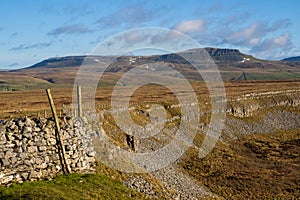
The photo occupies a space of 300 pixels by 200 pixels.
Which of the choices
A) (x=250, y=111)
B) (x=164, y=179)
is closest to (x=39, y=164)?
(x=164, y=179)

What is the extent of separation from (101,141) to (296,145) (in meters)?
38.0

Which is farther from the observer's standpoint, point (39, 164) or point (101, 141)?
point (101, 141)

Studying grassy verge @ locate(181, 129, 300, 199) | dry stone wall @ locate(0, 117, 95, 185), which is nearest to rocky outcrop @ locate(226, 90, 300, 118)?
grassy verge @ locate(181, 129, 300, 199)

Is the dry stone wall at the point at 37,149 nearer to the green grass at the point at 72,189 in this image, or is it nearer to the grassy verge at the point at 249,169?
the green grass at the point at 72,189

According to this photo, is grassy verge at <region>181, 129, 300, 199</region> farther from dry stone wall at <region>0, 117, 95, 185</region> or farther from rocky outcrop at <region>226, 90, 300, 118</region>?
rocky outcrop at <region>226, 90, 300, 118</region>

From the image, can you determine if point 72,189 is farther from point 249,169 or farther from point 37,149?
point 249,169

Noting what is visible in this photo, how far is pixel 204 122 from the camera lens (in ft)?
205

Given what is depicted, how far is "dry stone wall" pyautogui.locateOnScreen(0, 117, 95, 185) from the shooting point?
19609 mm

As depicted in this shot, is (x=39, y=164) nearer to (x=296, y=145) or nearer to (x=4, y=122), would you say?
(x=4, y=122)

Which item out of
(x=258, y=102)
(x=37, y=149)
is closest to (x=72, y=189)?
(x=37, y=149)

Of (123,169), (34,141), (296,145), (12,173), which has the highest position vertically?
(34,141)

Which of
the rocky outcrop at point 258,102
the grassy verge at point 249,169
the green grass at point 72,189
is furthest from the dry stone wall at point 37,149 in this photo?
the rocky outcrop at point 258,102

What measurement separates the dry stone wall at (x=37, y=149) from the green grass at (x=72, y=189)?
72cm

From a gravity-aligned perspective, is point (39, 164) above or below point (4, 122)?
below
